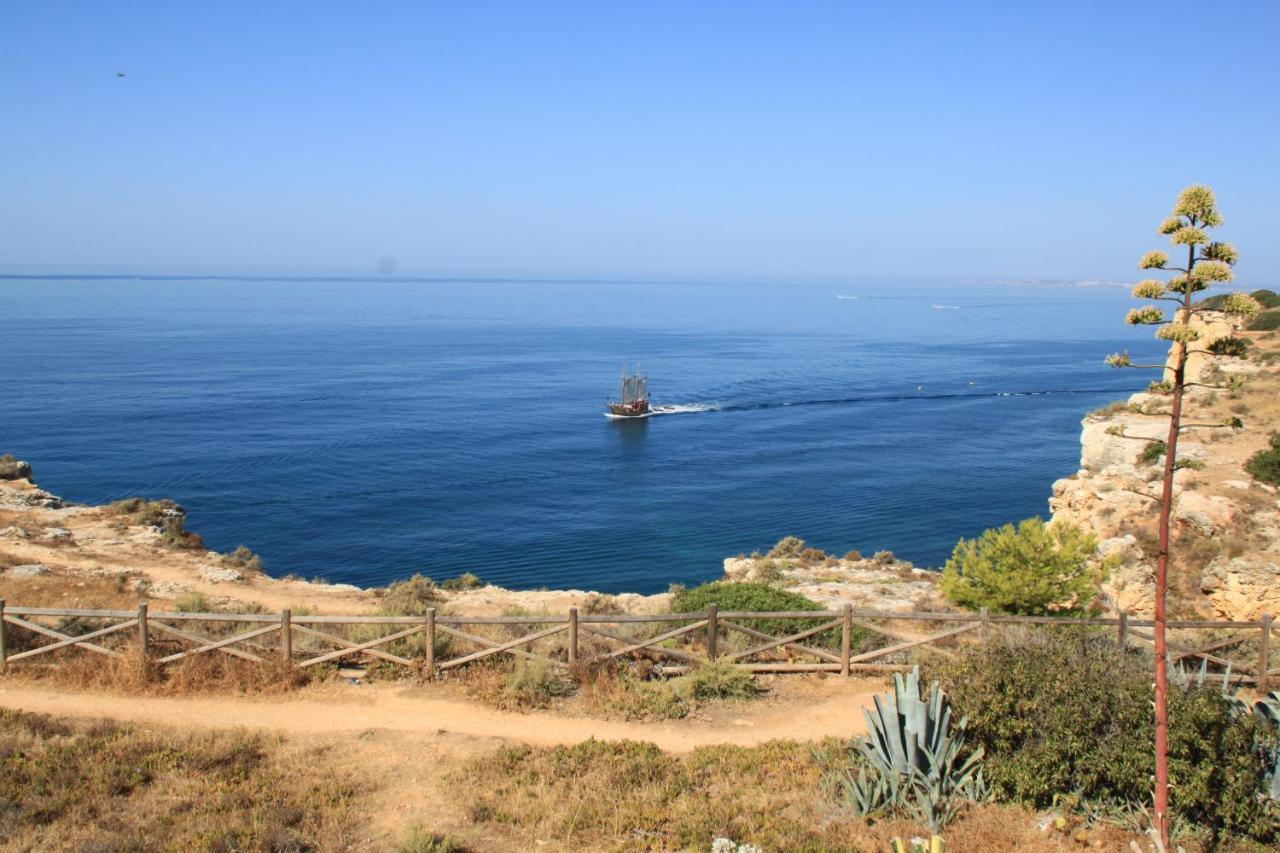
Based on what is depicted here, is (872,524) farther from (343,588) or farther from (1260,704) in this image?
(1260,704)

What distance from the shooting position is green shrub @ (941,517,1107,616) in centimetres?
1788

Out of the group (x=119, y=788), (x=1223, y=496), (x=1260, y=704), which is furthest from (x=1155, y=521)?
(x=119, y=788)

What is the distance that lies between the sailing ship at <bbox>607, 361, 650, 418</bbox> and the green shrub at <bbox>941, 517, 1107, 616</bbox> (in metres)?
62.9

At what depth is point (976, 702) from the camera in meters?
10.3

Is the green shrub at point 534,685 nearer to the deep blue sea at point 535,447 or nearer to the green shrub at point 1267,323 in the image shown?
the deep blue sea at point 535,447

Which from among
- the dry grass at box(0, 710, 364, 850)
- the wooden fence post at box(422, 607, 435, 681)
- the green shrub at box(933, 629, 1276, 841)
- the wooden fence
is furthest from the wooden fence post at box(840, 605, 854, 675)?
the dry grass at box(0, 710, 364, 850)

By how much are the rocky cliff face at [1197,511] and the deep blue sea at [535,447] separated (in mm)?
13056

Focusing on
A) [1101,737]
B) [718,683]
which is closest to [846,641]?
[718,683]

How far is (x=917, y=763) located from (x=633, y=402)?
72756 millimetres

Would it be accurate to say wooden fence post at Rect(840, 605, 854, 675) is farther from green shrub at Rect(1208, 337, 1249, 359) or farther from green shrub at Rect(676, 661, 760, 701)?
green shrub at Rect(1208, 337, 1249, 359)

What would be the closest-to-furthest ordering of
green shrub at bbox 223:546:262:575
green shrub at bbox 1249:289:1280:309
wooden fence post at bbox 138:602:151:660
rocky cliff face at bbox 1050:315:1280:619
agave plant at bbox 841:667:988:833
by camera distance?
agave plant at bbox 841:667:988:833
wooden fence post at bbox 138:602:151:660
rocky cliff face at bbox 1050:315:1280:619
green shrub at bbox 223:546:262:575
green shrub at bbox 1249:289:1280:309

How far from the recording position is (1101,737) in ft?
31.9

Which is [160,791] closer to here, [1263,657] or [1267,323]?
[1263,657]

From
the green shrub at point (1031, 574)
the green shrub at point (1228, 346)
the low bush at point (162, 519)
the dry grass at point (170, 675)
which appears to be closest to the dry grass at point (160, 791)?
the dry grass at point (170, 675)
